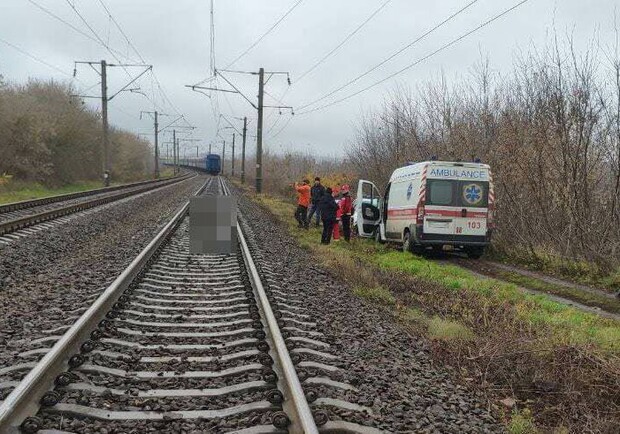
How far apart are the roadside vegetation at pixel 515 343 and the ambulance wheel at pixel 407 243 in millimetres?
3856

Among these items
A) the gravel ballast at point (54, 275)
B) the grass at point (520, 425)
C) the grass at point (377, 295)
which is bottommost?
the grass at point (377, 295)

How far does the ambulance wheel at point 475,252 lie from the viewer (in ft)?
53.8

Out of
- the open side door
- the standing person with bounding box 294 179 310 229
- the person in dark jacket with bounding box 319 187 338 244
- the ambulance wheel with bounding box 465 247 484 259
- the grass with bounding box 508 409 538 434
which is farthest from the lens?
the open side door

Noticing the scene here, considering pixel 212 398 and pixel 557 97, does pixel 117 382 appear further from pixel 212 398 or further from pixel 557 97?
pixel 557 97

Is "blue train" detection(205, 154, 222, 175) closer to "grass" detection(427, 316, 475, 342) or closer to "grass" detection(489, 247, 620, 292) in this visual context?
"grass" detection(489, 247, 620, 292)

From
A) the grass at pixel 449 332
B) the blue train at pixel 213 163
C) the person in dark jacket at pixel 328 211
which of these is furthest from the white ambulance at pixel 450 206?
the blue train at pixel 213 163

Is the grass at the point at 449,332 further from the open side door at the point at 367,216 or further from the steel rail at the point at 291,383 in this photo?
the open side door at the point at 367,216

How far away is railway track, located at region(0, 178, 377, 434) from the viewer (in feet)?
12.3

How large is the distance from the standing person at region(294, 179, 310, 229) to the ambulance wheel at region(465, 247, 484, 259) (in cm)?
574

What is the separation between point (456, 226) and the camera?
51.1 ft

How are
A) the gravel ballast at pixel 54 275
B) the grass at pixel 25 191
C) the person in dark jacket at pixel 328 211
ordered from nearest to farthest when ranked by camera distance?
1. the gravel ballast at pixel 54 275
2. the person in dark jacket at pixel 328 211
3. the grass at pixel 25 191

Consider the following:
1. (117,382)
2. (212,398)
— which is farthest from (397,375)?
(117,382)

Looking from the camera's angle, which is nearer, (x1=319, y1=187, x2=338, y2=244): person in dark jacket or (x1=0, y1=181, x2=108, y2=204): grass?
(x1=319, y1=187, x2=338, y2=244): person in dark jacket

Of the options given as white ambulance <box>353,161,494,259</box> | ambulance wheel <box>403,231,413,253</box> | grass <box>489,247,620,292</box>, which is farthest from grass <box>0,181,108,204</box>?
grass <box>489,247,620,292</box>
